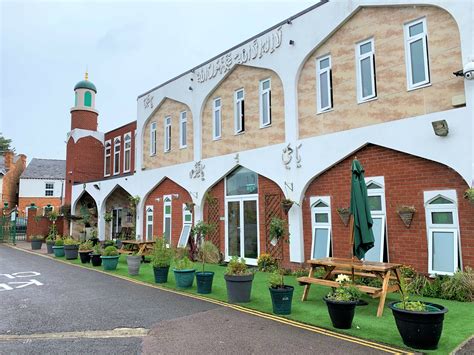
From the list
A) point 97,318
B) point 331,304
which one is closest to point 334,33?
point 331,304

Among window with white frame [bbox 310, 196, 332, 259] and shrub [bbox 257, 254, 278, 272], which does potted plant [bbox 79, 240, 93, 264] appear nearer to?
shrub [bbox 257, 254, 278, 272]

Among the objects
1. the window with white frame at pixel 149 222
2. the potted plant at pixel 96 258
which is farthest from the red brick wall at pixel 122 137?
the potted plant at pixel 96 258

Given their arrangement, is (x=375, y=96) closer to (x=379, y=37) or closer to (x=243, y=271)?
(x=379, y=37)

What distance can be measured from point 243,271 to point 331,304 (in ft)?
7.55

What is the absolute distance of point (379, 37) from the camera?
9.24 metres

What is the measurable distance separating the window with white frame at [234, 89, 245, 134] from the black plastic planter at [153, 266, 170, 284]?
5587 mm

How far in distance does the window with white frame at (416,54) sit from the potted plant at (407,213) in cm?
274

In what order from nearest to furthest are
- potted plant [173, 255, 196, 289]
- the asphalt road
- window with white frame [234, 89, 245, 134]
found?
the asphalt road
potted plant [173, 255, 196, 289]
window with white frame [234, 89, 245, 134]

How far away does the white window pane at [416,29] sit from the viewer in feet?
28.0

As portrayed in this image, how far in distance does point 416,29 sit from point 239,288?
23.1 feet

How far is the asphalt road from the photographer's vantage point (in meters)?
5.00

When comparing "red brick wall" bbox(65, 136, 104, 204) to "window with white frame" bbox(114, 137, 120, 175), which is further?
"red brick wall" bbox(65, 136, 104, 204)

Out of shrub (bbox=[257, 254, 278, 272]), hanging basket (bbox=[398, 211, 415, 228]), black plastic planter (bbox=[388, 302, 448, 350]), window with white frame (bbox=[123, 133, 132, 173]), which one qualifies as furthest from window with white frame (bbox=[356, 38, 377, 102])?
window with white frame (bbox=[123, 133, 132, 173])

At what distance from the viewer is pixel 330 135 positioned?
32.6 feet
